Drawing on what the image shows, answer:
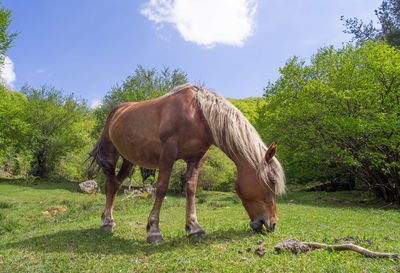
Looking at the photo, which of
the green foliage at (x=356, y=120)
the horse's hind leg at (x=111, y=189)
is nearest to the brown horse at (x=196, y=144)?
the horse's hind leg at (x=111, y=189)

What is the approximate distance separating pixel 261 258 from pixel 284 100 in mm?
19681

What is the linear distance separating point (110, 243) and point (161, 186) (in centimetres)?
133

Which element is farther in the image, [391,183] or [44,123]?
[44,123]

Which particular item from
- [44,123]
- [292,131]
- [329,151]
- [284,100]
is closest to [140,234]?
[329,151]

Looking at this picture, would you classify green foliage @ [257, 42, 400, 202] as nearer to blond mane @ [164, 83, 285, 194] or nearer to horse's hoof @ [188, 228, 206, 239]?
blond mane @ [164, 83, 285, 194]

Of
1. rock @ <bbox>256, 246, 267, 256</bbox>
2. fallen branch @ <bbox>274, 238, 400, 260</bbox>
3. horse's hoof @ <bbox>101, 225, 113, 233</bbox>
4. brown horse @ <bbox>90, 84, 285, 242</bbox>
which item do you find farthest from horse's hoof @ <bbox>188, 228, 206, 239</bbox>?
horse's hoof @ <bbox>101, 225, 113, 233</bbox>

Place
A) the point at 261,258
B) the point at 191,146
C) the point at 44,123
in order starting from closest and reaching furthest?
the point at 261,258
the point at 191,146
the point at 44,123

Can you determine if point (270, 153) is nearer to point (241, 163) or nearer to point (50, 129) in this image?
point (241, 163)

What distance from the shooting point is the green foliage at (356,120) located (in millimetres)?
13211

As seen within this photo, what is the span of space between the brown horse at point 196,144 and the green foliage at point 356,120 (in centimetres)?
1163

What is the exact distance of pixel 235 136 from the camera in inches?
145

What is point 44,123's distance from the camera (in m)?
29.2

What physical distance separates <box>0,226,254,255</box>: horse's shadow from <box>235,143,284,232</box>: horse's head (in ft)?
1.25

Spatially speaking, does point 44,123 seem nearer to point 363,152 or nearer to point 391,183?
point 363,152
